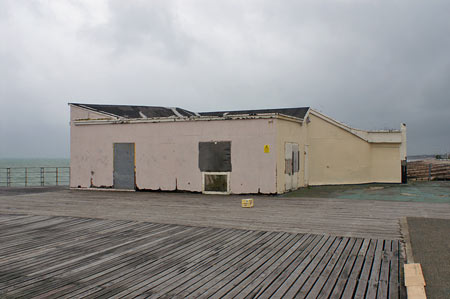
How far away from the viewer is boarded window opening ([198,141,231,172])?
15.4 meters

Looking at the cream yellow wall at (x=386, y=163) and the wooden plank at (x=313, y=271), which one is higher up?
the cream yellow wall at (x=386, y=163)

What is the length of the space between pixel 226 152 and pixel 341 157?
7.98m

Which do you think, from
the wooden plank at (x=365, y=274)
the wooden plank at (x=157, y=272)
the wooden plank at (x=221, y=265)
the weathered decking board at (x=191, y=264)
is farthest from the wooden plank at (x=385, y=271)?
the wooden plank at (x=157, y=272)

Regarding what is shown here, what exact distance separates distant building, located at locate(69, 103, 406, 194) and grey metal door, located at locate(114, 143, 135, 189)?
0.05m

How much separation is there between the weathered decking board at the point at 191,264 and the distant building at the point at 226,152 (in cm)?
729

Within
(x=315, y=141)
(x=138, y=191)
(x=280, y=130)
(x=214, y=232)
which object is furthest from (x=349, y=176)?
(x=214, y=232)

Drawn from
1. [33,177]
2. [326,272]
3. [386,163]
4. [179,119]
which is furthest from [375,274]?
[33,177]

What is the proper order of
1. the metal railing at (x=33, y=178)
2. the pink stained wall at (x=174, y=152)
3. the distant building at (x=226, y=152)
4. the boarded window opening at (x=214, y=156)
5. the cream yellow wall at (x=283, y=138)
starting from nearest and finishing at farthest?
the cream yellow wall at (x=283, y=138) → the pink stained wall at (x=174, y=152) → the distant building at (x=226, y=152) → the boarded window opening at (x=214, y=156) → the metal railing at (x=33, y=178)

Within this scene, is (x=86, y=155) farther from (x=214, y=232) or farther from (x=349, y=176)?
(x=349, y=176)

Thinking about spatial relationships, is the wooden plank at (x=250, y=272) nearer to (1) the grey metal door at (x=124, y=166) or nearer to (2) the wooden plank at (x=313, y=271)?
(2) the wooden plank at (x=313, y=271)

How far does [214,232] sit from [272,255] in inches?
79.2

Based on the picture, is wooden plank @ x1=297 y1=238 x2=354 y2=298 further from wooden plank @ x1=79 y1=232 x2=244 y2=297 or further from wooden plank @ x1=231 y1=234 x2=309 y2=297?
wooden plank @ x1=79 y1=232 x2=244 y2=297

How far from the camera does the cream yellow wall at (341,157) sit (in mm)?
20141

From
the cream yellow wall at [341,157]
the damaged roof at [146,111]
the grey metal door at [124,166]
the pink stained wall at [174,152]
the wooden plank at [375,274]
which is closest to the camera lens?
the wooden plank at [375,274]
